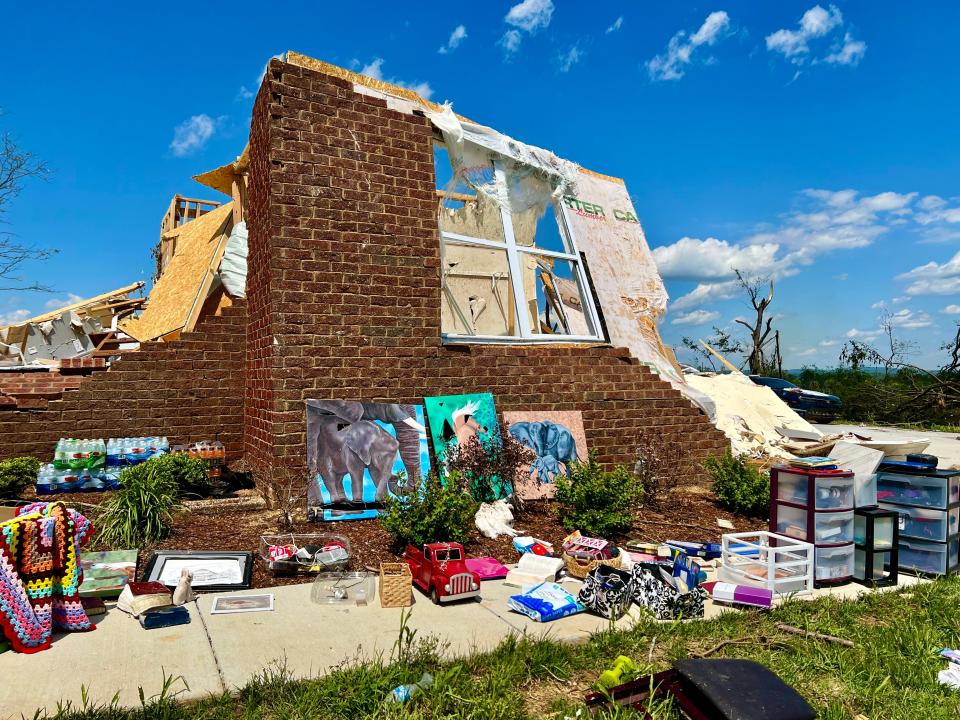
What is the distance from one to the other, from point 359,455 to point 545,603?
3258mm

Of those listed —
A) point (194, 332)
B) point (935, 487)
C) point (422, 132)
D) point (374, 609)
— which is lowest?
point (374, 609)

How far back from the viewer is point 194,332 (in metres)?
8.39

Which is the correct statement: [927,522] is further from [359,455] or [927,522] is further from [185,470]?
[185,470]

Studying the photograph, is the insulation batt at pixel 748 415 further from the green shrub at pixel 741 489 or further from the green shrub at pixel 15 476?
the green shrub at pixel 15 476

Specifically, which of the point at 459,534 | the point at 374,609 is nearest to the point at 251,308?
the point at 459,534

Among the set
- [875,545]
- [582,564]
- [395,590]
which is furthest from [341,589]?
[875,545]

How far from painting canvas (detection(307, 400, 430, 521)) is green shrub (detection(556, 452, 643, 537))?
1.69m

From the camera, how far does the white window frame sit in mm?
9070

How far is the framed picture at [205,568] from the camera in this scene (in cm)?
488

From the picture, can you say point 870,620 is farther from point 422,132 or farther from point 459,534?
point 422,132

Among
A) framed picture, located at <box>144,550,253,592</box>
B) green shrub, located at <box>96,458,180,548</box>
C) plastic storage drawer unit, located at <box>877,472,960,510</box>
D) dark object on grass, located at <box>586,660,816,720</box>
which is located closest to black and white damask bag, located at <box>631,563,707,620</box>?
dark object on grass, located at <box>586,660,816,720</box>

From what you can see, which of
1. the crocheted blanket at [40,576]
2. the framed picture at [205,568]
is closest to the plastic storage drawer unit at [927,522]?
the framed picture at [205,568]

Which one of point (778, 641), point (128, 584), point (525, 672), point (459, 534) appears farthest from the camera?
point (459, 534)

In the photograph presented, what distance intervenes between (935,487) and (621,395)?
4375 mm
